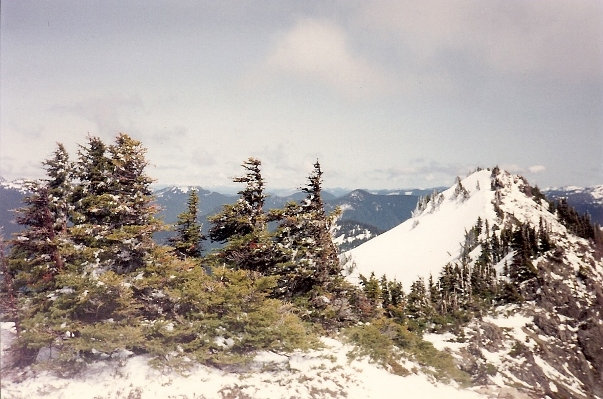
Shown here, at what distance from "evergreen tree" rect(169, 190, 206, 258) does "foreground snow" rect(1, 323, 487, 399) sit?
11.5m

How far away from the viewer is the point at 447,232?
175m

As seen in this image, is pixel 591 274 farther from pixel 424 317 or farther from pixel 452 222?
pixel 452 222

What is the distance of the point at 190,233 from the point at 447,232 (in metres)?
170

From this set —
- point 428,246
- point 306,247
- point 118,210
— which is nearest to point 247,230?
point 306,247

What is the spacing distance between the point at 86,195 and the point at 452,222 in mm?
186280

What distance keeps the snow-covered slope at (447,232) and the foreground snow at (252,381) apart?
120m

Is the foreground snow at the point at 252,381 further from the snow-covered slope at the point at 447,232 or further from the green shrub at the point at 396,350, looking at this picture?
the snow-covered slope at the point at 447,232

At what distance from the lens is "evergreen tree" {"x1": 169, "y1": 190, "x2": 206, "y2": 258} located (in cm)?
2805

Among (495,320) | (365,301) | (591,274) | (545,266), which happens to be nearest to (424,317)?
(495,320)

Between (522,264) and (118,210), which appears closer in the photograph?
(118,210)

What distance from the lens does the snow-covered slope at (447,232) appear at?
149 metres

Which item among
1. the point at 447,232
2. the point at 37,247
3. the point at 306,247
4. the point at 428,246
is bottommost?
the point at 428,246

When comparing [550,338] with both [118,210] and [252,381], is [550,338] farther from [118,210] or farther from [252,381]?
[118,210]

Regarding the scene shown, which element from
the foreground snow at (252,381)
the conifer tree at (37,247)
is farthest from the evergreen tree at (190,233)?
the foreground snow at (252,381)
